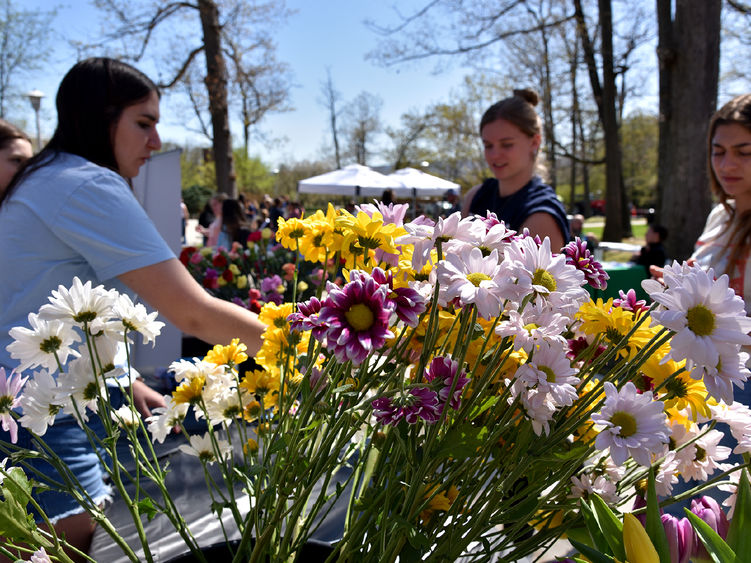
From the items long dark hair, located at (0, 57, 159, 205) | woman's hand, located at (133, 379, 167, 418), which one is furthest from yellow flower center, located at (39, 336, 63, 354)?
long dark hair, located at (0, 57, 159, 205)

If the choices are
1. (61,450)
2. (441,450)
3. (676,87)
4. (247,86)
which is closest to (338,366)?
(441,450)

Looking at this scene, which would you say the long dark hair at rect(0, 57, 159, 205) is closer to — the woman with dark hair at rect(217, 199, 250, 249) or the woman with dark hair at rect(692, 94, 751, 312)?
the woman with dark hair at rect(692, 94, 751, 312)

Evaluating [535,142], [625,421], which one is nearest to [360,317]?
[625,421]

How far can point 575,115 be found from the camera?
57.6 feet

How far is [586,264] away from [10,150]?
205 cm

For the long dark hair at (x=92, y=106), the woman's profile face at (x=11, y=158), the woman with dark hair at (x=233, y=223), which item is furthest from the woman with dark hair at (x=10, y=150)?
the woman with dark hair at (x=233, y=223)

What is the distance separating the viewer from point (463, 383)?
51 cm

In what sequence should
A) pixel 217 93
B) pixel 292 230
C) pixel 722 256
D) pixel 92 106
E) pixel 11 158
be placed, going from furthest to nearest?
pixel 217 93 → pixel 11 158 → pixel 722 256 → pixel 92 106 → pixel 292 230

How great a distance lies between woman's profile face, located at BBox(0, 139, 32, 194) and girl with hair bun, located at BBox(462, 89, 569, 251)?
1.72 m

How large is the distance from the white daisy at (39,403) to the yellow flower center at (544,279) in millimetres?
502

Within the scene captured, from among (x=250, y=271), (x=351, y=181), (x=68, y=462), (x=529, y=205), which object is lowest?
(x=68, y=462)

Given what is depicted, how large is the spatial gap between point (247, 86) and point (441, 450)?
12356 mm

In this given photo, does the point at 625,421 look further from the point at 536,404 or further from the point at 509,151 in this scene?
the point at 509,151

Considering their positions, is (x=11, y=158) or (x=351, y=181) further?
(x=351, y=181)
